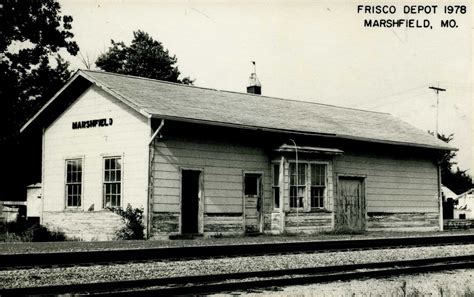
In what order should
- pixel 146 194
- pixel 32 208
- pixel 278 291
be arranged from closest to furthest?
pixel 278 291 → pixel 146 194 → pixel 32 208

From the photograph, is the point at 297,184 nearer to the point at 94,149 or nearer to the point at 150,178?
the point at 150,178

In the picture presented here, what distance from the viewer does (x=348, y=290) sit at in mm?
8469

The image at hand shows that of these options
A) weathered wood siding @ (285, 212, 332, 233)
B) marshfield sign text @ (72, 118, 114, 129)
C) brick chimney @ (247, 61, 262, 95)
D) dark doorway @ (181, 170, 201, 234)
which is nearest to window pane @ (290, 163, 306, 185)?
weathered wood siding @ (285, 212, 332, 233)

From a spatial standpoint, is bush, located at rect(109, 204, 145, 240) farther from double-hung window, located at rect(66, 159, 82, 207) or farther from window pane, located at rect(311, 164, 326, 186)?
window pane, located at rect(311, 164, 326, 186)

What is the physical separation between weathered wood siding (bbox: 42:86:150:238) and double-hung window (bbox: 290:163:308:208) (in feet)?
16.8

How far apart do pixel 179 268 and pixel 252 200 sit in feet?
29.9

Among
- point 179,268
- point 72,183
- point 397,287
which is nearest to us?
point 397,287

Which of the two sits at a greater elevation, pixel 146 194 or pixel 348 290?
pixel 146 194

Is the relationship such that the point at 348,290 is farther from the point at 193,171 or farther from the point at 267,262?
the point at 193,171

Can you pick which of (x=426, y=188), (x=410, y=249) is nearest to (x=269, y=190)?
(x=410, y=249)

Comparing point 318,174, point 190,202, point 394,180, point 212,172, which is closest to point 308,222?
point 318,174

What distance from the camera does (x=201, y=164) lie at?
18.2 metres

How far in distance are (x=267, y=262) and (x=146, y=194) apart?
243 inches

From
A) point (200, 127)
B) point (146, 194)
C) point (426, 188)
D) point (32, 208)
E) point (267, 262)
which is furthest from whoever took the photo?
point (32, 208)
